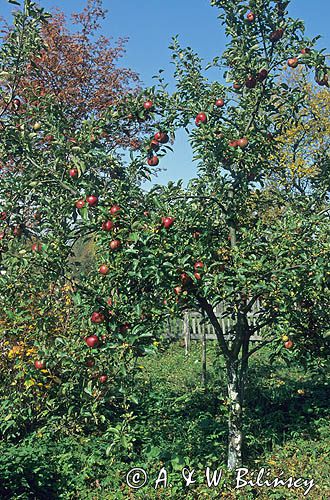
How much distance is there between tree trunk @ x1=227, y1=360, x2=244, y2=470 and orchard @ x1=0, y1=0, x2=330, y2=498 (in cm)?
1

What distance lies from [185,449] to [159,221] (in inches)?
90.1

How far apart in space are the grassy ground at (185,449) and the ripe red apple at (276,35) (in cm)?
281

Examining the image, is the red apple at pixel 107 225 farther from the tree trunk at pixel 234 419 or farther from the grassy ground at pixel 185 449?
the tree trunk at pixel 234 419

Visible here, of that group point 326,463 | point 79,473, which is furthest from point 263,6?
point 79,473

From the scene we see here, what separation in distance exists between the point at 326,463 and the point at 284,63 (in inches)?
128

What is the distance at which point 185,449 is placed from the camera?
4.71 metres

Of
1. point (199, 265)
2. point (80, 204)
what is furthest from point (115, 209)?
point (199, 265)

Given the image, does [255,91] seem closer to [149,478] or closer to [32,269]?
[32,269]

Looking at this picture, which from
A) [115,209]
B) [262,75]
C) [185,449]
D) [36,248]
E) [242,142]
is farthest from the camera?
[185,449]

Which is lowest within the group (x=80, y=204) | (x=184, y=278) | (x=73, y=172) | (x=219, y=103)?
(x=184, y=278)

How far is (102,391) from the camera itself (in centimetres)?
383

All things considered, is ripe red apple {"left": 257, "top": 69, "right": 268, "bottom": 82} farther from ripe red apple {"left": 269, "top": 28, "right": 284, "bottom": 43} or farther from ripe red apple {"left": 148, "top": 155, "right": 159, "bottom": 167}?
ripe red apple {"left": 148, "top": 155, "right": 159, "bottom": 167}

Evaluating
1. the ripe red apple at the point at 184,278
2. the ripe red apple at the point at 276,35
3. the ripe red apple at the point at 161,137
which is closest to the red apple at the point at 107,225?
the ripe red apple at the point at 184,278

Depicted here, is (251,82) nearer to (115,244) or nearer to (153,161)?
(153,161)
